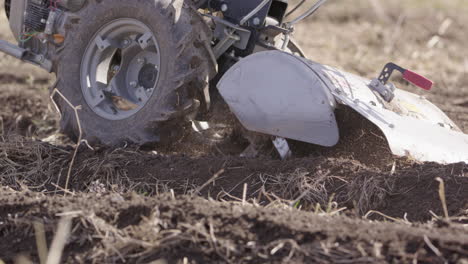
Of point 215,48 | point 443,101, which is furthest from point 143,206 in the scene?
point 443,101

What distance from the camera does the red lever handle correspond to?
5.07 metres

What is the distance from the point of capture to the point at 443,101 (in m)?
7.92

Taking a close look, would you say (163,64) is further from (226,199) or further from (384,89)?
(384,89)

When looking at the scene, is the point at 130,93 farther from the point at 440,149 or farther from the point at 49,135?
the point at 440,149

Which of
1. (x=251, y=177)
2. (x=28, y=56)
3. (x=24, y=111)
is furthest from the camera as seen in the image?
(x=24, y=111)

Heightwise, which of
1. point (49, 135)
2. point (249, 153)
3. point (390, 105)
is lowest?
point (49, 135)

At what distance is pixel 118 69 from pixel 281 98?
1.41 m

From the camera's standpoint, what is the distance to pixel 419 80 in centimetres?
510

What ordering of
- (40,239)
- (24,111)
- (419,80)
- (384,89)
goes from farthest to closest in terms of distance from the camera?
(24,111), (384,89), (419,80), (40,239)

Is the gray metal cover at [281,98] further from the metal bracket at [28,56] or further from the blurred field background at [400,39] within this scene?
the blurred field background at [400,39]

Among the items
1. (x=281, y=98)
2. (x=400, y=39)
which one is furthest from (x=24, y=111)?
(x=400, y=39)

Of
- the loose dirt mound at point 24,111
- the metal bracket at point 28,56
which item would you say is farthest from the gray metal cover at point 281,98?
the loose dirt mound at point 24,111

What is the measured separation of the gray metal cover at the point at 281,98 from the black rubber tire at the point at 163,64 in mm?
232

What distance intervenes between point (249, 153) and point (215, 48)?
79 cm
